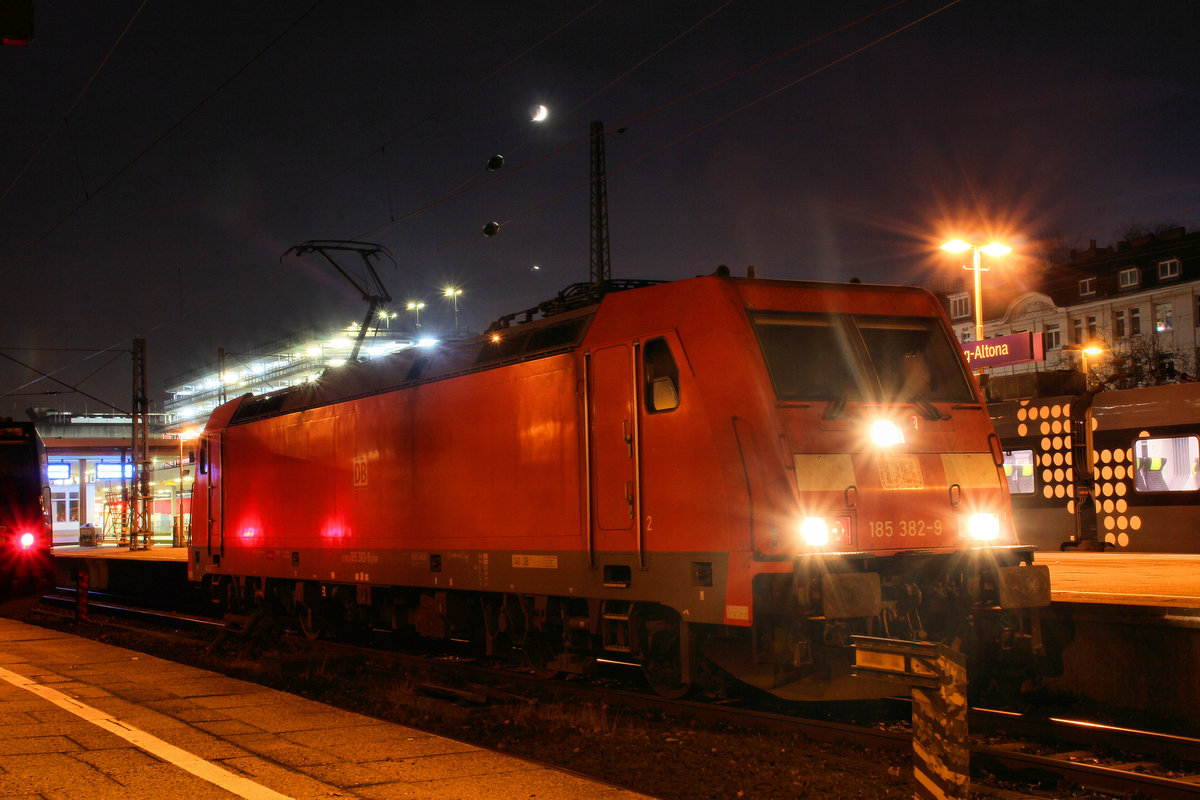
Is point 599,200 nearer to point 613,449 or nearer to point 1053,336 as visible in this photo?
point 613,449

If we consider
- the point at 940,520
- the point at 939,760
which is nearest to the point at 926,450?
the point at 940,520

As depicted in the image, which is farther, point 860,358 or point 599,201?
point 599,201

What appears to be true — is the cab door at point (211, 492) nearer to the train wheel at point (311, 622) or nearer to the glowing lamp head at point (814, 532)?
the train wheel at point (311, 622)

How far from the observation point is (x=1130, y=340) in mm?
56531

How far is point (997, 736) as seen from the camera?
8.43m

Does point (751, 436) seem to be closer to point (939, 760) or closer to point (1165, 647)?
point (939, 760)

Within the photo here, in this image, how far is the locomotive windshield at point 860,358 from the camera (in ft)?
28.9

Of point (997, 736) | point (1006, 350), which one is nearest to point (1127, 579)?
point (997, 736)

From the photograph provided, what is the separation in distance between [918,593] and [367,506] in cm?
738

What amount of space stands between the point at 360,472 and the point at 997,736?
8252 millimetres

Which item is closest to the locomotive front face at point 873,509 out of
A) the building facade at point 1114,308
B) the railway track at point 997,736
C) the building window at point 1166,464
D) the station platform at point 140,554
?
the railway track at point 997,736

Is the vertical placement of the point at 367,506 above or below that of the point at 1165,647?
above

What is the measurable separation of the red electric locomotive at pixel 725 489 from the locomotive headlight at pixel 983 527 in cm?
2

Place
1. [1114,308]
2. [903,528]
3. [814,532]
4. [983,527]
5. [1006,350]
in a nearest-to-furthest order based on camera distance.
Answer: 1. [814,532]
2. [903,528]
3. [983,527]
4. [1006,350]
5. [1114,308]
